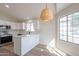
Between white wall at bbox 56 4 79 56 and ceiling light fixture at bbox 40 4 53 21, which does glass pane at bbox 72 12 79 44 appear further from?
ceiling light fixture at bbox 40 4 53 21

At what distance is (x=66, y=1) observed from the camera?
167cm

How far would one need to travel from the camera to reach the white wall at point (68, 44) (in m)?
1.75

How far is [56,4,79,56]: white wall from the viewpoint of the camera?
69.0 inches

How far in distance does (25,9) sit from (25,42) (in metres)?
0.80

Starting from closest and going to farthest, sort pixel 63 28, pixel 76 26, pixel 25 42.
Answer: pixel 76 26 < pixel 63 28 < pixel 25 42

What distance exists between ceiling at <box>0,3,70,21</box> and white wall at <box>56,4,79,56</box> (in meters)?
0.09

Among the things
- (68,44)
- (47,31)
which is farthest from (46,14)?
(68,44)

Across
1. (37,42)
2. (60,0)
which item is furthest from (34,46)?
(60,0)

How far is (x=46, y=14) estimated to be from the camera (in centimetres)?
182

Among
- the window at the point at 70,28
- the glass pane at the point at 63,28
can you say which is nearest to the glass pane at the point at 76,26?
the window at the point at 70,28

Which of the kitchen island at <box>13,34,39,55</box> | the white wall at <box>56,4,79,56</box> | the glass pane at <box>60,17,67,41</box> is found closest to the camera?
the white wall at <box>56,4,79,56</box>

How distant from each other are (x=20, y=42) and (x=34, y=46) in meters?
0.36

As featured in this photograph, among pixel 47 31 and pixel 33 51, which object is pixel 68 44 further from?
pixel 33 51

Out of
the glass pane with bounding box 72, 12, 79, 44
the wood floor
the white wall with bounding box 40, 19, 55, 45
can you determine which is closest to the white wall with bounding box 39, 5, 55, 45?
the white wall with bounding box 40, 19, 55, 45
